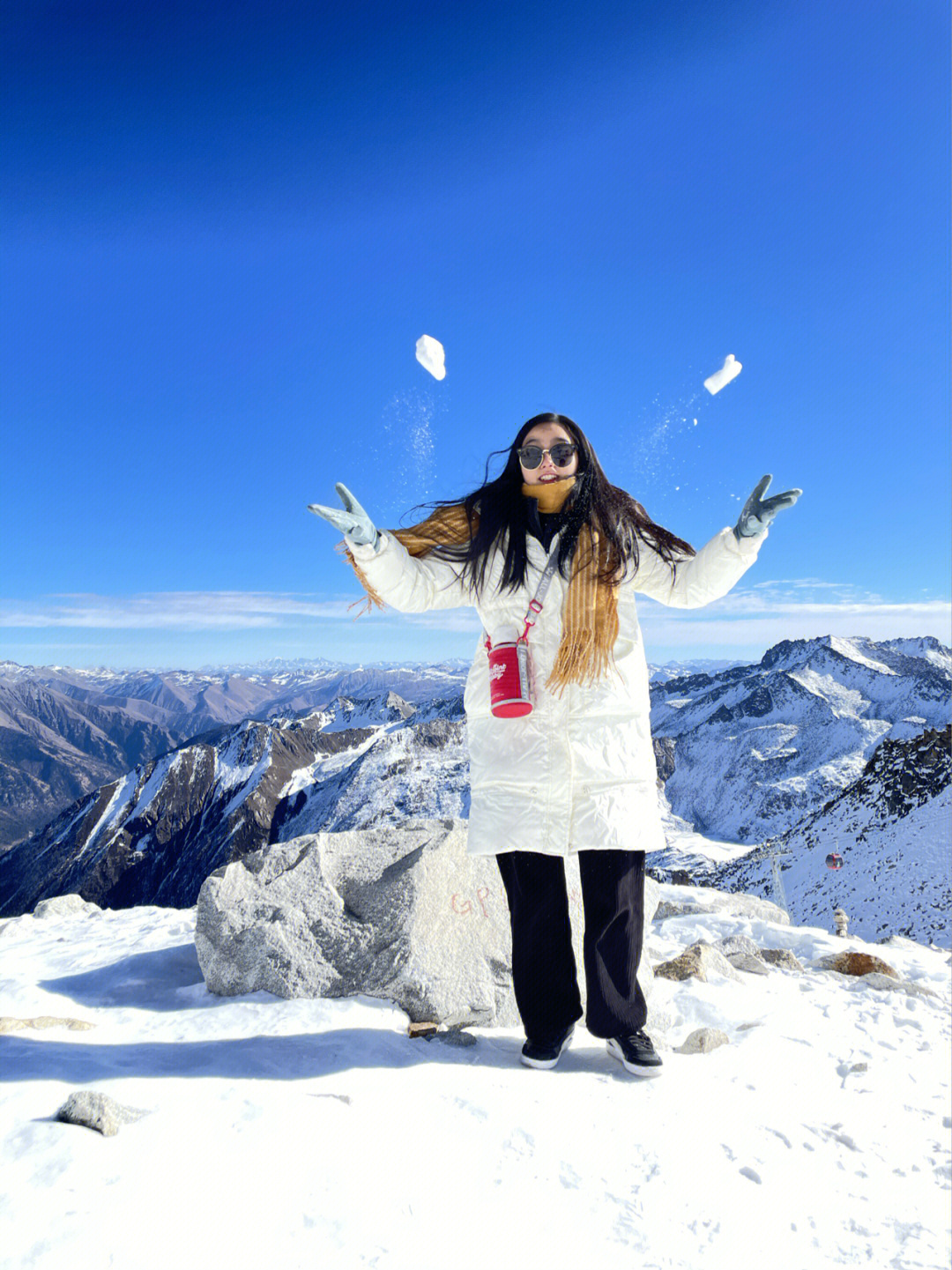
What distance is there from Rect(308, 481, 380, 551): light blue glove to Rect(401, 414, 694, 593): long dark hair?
1.84 feet

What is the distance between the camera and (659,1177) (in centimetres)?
278

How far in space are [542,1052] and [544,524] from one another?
10.1 ft

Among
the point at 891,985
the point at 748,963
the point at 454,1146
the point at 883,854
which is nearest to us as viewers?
the point at 454,1146

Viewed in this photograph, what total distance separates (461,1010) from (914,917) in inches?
1647

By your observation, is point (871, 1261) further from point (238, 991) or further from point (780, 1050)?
point (238, 991)

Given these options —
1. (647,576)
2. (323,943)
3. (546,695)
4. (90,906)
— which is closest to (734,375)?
(647,576)

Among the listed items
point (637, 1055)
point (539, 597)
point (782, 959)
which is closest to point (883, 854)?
point (782, 959)

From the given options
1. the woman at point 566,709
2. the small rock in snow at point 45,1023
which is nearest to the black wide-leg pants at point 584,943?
the woman at point 566,709

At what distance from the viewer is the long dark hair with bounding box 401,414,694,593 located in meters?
4.14

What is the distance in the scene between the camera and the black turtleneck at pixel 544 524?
423 centimetres

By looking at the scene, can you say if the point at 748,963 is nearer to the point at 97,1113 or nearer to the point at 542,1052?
the point at 542,1052

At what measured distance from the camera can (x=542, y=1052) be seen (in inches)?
150

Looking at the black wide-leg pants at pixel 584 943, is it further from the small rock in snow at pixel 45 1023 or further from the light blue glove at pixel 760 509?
the small rock in snow at pixel 45 1023

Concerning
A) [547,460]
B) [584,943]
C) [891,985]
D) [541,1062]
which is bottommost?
[891,985]
